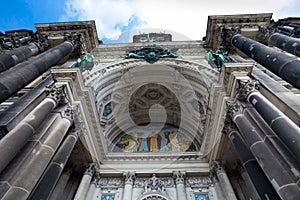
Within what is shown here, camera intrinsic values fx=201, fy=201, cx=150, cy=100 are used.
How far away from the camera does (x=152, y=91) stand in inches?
552

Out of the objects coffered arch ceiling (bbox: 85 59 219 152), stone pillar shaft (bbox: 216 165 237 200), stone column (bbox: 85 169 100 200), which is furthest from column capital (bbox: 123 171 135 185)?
stone pillar shaft (bbox: 216 165 237 200)

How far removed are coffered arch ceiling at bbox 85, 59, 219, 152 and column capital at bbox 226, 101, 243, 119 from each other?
263cm

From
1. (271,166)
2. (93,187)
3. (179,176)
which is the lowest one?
(271,166)

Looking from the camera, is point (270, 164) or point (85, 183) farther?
point (85, 183)

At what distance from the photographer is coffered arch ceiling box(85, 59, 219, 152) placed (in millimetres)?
10914

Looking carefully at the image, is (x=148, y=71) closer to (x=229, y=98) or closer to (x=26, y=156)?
(x=229, y=98)

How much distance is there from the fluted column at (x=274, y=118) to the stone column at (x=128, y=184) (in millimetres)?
5655

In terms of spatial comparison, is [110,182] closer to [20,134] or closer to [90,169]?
[90,169]

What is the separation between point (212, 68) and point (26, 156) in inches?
356

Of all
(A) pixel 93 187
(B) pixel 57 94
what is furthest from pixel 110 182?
(B) pixel 57 94

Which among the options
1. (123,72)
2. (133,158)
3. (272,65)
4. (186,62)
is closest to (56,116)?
(133,158)

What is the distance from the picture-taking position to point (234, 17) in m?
11.8

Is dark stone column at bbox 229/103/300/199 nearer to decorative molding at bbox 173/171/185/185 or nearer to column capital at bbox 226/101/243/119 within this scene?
column capital at bbox 226/101/243/119

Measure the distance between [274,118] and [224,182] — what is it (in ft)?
12.4
